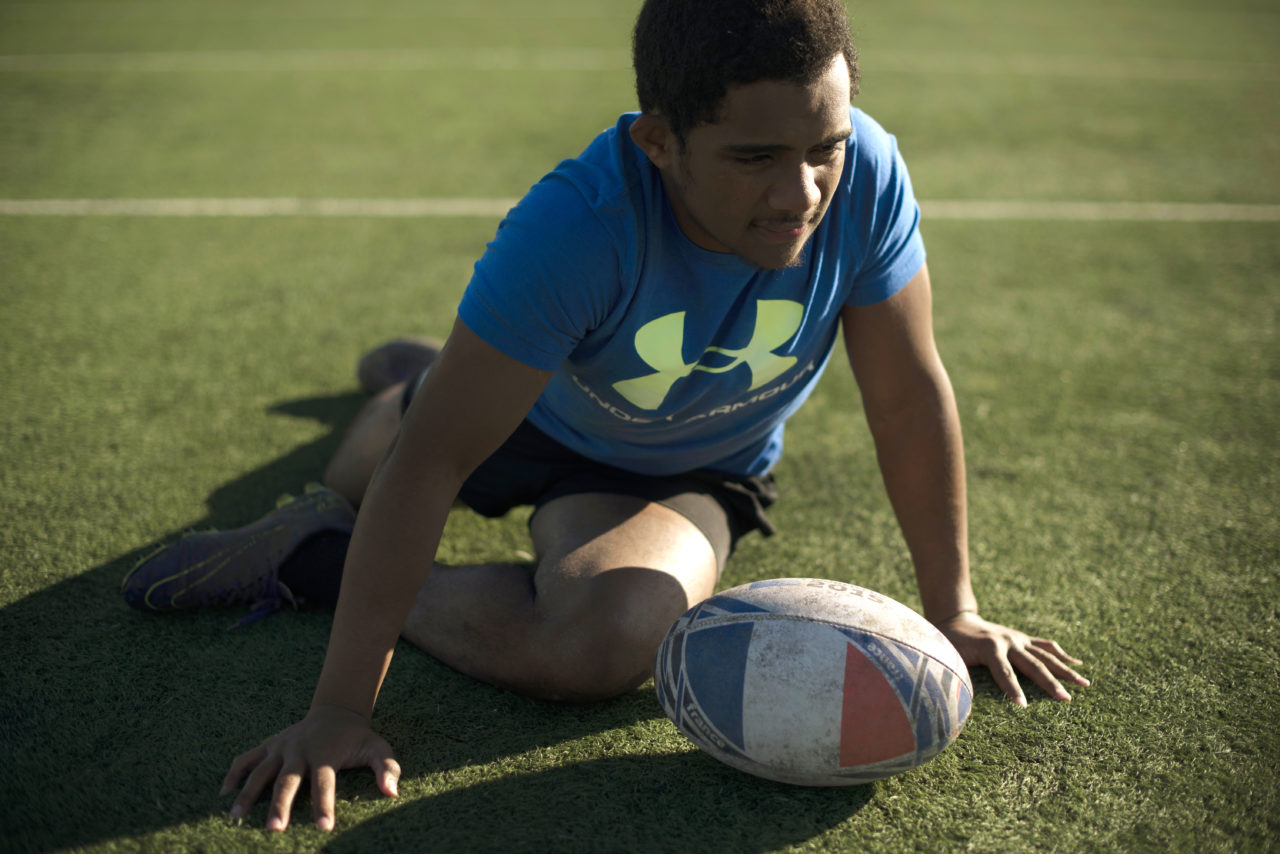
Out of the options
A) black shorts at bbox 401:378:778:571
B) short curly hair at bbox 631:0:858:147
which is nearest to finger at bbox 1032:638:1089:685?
black shorts at bbox 401:378:778:571

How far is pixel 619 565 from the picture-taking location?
2.46m

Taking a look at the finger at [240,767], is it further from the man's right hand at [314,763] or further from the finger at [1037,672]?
the finger at [1037,672]

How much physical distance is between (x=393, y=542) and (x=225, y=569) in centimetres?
88

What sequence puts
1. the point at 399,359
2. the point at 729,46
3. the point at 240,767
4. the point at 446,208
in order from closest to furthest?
the point at 729,46, the point at 240,767, the point at 399,359, the point at 446,208

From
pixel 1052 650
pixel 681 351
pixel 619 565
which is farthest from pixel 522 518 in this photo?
pixel 1052 650

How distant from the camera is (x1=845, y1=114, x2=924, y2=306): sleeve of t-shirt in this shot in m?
2.30

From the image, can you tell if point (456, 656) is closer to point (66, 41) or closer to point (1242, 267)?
point (1242, 267)

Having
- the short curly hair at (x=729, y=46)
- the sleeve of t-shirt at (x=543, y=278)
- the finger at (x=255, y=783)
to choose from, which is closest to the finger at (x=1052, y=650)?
the sleeve of t-shirt at (x=543, y=278)

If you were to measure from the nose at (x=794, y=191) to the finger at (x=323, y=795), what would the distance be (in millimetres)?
1421

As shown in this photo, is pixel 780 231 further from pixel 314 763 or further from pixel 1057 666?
pixel 314 763

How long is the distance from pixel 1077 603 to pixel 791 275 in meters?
1.28

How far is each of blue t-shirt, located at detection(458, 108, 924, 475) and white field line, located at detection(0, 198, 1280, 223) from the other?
12.1 ft

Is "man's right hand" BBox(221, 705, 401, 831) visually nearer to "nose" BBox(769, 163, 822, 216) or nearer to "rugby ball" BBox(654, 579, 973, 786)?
"rugby ball" BBox(654, 579, 973, 786)

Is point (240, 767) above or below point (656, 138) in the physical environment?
below
